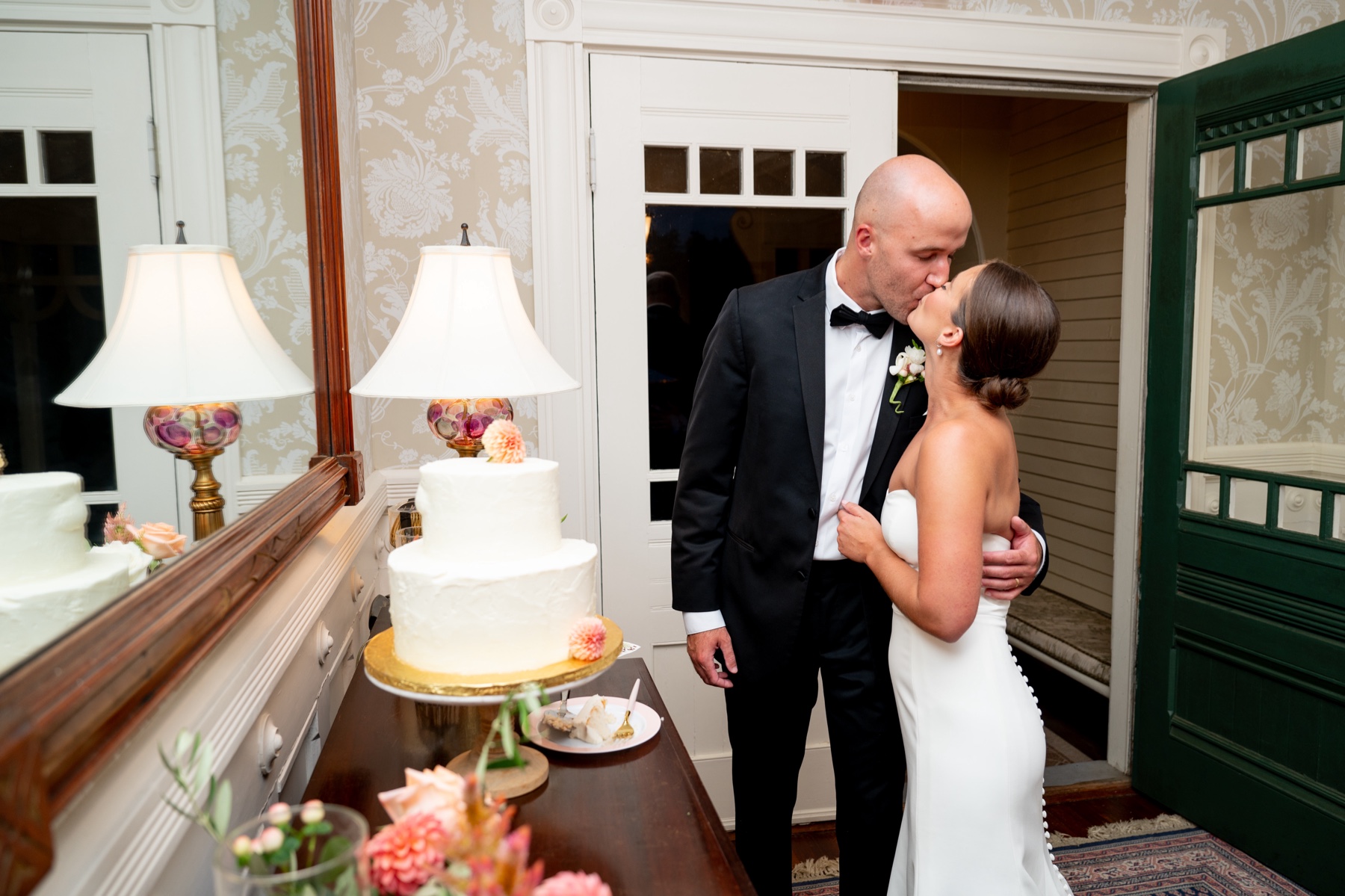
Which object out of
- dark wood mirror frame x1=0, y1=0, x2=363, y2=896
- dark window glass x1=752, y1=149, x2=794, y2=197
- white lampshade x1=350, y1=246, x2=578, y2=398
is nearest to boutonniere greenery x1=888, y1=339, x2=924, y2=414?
white lampshade x1=350, y1=246, x2=578, y2=398

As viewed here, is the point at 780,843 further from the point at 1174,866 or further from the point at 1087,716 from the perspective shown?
the point at 1087,716

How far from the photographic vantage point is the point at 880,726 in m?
1.90

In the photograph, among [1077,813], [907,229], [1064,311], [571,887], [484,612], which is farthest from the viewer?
[1064,311]

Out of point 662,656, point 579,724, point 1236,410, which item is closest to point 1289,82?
point 1236,410

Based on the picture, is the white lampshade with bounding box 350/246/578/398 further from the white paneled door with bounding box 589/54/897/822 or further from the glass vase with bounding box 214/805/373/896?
the white paneled door with bounding box 589/54/897/822

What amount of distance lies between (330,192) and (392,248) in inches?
25.6

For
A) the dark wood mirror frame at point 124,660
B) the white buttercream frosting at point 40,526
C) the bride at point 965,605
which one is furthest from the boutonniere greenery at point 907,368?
the white buttercream frosting at point 40,526

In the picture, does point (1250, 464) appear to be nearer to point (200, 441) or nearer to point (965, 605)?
point (965, 605)

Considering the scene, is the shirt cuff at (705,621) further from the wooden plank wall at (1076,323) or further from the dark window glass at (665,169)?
the wooden plank wall at (1076,323)

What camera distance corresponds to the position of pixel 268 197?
51.8 inches

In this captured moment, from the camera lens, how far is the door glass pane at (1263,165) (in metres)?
2.67

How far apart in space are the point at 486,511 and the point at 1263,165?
2.79 metres

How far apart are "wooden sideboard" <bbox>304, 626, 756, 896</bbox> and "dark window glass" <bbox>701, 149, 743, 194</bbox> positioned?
5.84 ft

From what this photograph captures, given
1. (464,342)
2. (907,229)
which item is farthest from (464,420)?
(907,229)
